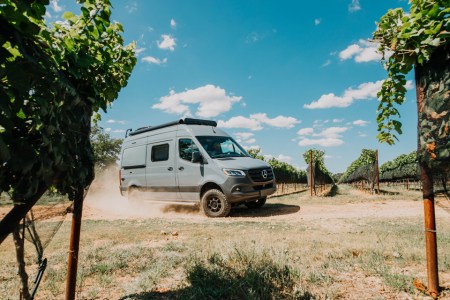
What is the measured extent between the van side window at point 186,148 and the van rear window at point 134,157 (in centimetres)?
185

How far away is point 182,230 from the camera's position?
5.71 metres

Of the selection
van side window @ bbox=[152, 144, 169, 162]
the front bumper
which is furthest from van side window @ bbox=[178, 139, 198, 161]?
the front bumper

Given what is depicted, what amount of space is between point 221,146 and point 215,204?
1.74 meters

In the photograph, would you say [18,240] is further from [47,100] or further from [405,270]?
[405,270]

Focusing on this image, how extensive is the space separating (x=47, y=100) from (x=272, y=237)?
409 cm

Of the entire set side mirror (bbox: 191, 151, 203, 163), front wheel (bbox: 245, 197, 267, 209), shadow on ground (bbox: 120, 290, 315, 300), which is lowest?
shadow on ground (bbox: 120, 290, 315, 300)

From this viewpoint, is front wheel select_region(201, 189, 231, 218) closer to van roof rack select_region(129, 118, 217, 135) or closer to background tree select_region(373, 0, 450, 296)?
van roof rack select_region(129, 118, 217, 135)

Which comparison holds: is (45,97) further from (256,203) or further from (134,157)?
(134,157)

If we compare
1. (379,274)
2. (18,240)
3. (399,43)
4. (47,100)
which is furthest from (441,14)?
(18,240)

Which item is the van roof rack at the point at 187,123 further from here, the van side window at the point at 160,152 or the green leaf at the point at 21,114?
the green leaf at the point at 21,114

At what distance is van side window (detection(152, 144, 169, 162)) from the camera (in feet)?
30.2

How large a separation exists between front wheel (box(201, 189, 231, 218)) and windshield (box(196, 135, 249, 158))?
41.9 inches

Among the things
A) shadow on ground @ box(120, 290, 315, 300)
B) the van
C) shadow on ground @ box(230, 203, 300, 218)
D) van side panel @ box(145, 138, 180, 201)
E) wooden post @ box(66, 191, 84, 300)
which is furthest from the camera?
van side panel @ box(145, 138, 180, 201)

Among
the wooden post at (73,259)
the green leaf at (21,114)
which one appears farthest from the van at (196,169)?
the green leaf at (21,114)
